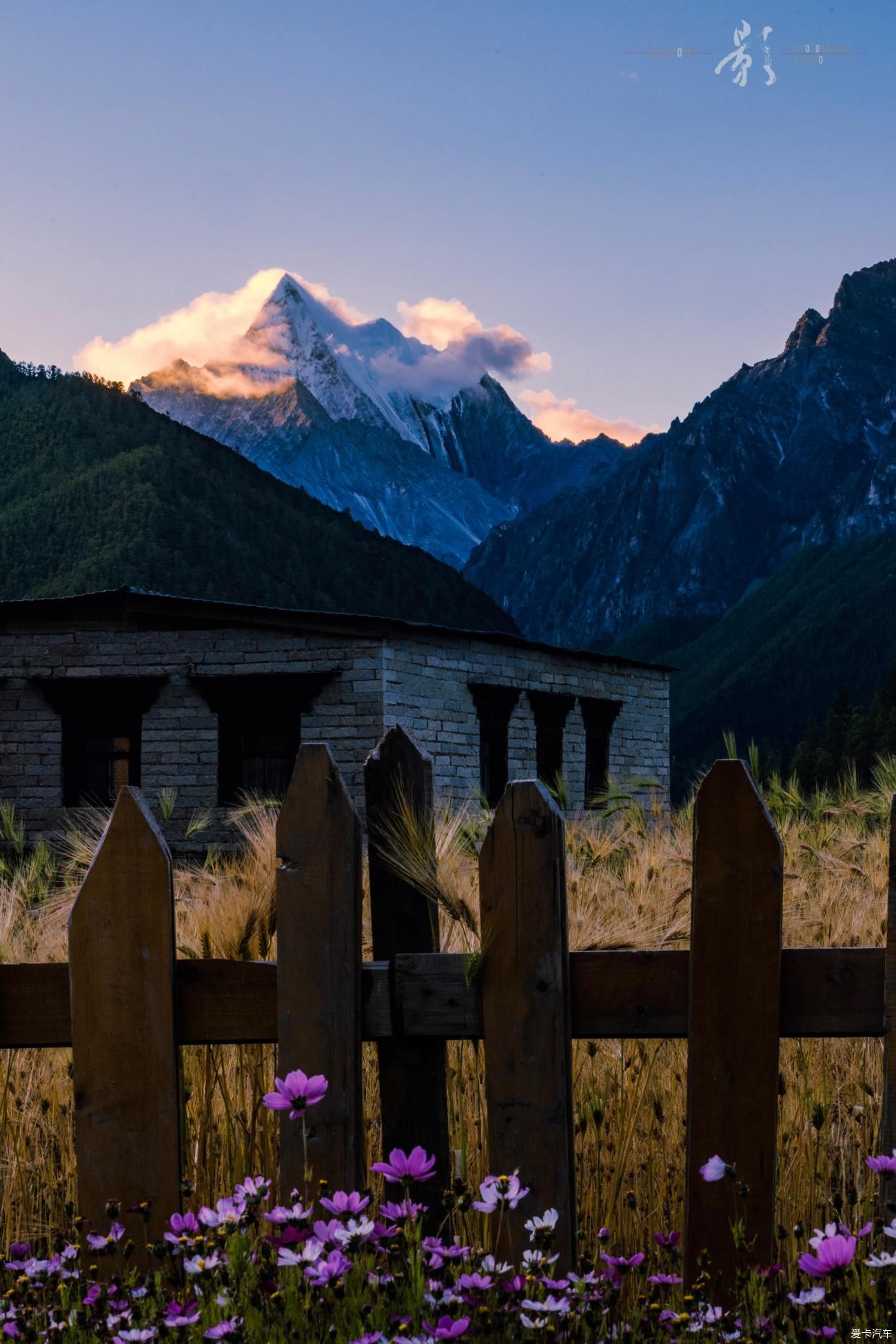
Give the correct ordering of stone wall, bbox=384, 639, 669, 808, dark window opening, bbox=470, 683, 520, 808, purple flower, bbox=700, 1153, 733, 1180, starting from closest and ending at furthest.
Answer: purple flower, bbox=700, 1153, 733, 1180, stone wall, bbox=384, 639, 669, 808, dark window opening, bbox=470, 683, 520, 808

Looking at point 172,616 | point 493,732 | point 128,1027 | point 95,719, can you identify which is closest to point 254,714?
point 172,616

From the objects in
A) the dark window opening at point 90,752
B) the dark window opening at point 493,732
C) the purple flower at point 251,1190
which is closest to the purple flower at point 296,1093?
the purple flower at point 251,1190

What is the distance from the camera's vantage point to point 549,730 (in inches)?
909

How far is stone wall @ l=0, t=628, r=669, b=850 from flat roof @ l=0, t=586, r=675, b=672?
0.12 m

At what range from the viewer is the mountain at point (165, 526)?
87.0m

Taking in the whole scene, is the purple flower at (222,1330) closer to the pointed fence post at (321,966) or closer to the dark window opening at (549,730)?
the pointed fence post at (321,966)

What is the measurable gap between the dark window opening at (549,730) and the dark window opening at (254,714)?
477 centimetres

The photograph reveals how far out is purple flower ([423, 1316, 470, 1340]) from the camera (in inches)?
73.2

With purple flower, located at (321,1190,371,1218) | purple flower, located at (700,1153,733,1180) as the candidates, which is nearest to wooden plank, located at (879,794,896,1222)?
purple flower, located at (700,1153,733,1180)

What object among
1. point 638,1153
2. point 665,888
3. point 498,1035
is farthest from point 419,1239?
point 665,888

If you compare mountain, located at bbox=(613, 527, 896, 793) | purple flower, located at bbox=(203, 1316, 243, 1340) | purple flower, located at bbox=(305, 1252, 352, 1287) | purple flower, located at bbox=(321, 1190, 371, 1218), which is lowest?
purple flower, located at bbox=(203, 1316, 243, 1340)

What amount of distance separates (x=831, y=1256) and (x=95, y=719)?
1863 centimetres

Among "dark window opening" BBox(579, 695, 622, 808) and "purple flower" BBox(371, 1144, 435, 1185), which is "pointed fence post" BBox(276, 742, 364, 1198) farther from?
"dark window opening" BBox(579, 695, 622, 808)

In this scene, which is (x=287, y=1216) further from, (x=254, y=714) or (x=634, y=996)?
(x=254, y=714)
